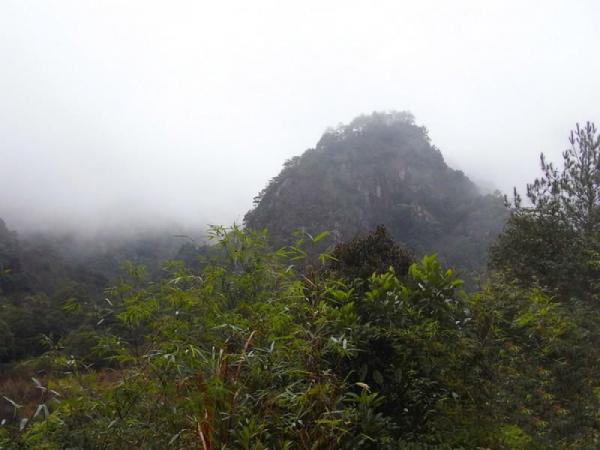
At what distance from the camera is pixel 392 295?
2.82 m

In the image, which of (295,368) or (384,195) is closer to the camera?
(295,368)

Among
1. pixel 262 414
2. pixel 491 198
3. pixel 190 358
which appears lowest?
pixel 262 414

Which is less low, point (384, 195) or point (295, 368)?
point (384, 195)

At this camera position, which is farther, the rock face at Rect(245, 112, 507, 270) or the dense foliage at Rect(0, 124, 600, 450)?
the rock face at Rect(245, 112, 507, 270)

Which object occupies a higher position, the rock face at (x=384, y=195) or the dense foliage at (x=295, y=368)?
the rock face at (x=384, y=195)

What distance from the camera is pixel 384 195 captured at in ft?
205

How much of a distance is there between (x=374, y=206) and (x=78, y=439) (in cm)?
5916

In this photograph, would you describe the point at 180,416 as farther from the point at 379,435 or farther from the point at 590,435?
the point at 590,435

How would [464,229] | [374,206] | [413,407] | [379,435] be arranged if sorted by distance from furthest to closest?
[374,206] < [464,229] < [413,407] < [379,435]

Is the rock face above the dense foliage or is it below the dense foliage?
above

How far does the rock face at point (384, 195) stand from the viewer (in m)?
50.3

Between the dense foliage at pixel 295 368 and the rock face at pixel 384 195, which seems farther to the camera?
the rock face at pixel 384 195

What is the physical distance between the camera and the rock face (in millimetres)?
50281

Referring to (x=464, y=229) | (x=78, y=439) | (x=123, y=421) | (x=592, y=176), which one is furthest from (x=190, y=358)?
(x=464, y=229)
